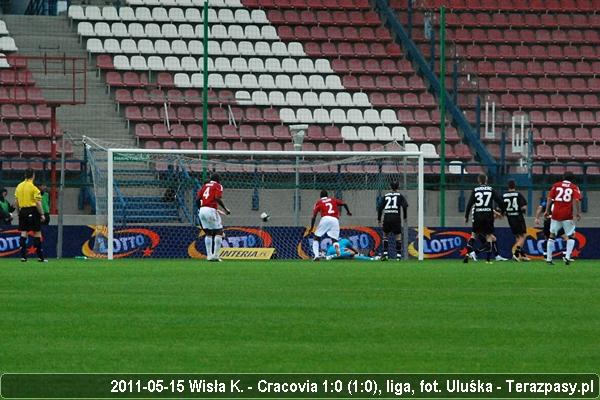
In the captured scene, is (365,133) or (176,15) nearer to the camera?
(365,133)

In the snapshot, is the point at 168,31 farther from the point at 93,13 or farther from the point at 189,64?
the point at 93,13

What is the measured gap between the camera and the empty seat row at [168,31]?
40.5 m

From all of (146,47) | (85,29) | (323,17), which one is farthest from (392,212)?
(85,29)

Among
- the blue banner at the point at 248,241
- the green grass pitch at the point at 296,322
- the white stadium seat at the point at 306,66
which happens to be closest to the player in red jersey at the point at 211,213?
the blue banner at the point at 248,241

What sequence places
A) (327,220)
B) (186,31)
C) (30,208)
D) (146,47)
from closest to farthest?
(30,208), (327,220), (146,47), (186,31)

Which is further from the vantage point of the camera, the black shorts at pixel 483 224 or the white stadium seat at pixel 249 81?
the white stadium seat at pixel 249 81

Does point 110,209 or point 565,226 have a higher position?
point 110,209

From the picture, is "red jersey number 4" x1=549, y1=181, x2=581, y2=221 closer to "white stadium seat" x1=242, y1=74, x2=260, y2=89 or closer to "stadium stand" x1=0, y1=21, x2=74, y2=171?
"stadium stand" x1=0, y1=21, x2=74, y2=171

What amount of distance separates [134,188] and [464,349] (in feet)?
72.3

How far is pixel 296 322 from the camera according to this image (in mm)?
14133

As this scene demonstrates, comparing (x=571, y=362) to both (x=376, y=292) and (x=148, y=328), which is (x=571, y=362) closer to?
(x=148, y=328)

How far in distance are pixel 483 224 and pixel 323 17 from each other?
13676 millimetres

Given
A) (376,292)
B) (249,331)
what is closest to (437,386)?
(249,331)
